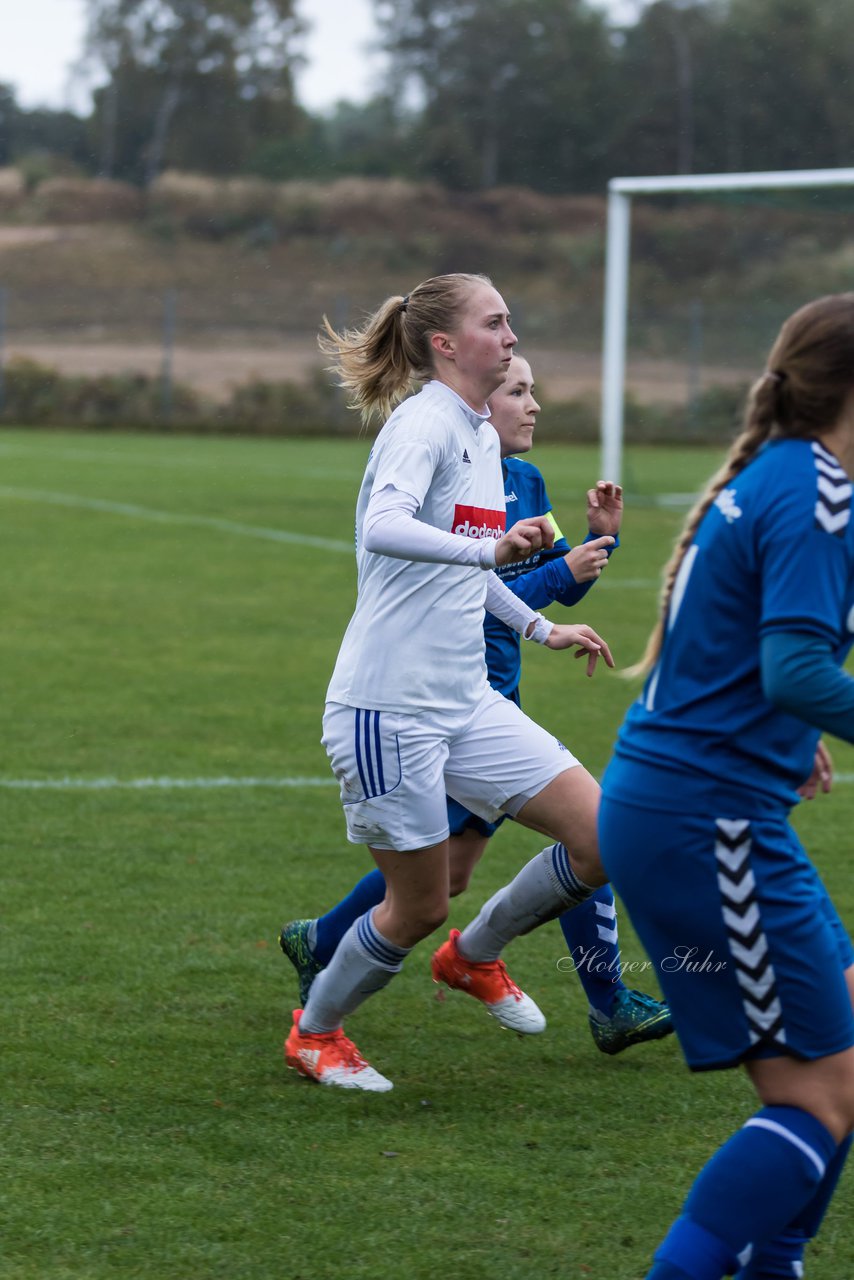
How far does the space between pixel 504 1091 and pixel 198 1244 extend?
3.52 ft

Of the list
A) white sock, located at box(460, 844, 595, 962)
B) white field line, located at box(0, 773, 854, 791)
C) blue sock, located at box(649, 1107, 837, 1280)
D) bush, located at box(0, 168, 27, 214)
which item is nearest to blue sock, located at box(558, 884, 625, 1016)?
white sock, located at box(460, 844, 595, 962)

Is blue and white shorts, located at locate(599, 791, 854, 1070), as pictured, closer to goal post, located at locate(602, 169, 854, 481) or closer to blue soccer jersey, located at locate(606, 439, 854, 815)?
blue soccer jersey, located at locate(606, 439, 854, 815)

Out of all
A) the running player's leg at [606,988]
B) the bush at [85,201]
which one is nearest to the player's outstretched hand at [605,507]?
the running player's leg at [606,988]

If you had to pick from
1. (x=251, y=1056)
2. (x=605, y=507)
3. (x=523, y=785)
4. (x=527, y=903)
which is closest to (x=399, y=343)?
(x=605, y=507)

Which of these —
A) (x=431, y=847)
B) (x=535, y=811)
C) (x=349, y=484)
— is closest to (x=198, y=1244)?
(x=431, y=847)

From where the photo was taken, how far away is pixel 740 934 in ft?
8.54

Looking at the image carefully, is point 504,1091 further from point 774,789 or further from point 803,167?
point 803,167

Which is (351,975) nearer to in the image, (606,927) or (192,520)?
(606,927)

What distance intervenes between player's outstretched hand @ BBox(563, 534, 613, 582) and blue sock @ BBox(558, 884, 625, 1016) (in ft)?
2.82

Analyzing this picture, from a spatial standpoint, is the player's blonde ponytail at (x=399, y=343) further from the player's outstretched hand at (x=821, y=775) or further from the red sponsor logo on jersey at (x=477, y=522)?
the player's outstretched hand at (x=821, y=775)

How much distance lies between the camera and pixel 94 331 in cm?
4506

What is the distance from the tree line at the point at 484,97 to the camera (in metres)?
64.9

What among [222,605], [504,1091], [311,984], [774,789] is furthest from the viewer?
[222,605]

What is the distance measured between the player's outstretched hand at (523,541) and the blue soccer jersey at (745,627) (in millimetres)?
641
